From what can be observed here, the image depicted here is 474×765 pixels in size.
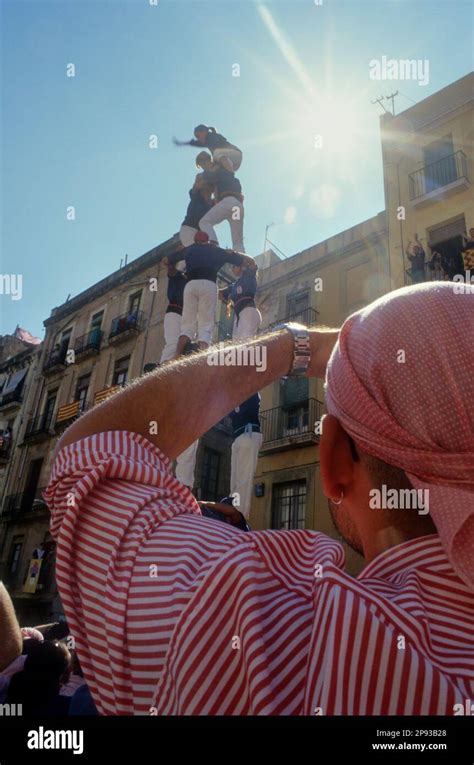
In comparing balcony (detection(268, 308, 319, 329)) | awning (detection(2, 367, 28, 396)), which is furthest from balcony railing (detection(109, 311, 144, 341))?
awning (detection(2, 367, 28, 396))

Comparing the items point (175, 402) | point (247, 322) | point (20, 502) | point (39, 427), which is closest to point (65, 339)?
point (39, 427)

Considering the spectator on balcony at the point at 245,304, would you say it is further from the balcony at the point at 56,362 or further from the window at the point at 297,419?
the balcony at the point at 56,362

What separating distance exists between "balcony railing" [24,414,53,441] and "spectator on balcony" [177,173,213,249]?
1973cm

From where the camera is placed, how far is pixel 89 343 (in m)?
25.2

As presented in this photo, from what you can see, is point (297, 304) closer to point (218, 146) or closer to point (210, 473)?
point (210, 473)

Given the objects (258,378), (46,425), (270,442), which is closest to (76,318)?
(46,425)

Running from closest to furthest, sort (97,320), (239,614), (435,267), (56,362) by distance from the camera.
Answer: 1. (239,614)
2. (435,267)
3. (56,362)
4. (97,320)

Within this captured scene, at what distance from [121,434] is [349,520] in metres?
0.46

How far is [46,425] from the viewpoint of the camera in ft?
84.6

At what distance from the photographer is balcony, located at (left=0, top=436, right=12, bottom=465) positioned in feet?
87.2

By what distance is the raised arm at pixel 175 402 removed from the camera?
3.45 feet

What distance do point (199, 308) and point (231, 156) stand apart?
2.37 metres

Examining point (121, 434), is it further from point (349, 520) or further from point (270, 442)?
point (270, 442)

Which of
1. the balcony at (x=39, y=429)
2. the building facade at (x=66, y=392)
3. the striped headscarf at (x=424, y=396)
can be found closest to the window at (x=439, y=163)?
the building facade at (x=66, y=392)
